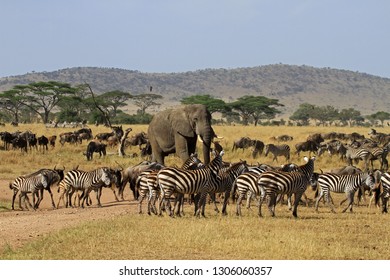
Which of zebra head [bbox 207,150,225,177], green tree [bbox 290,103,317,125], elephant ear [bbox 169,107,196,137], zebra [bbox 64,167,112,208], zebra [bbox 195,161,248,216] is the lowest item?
green tree [bbox 290,103,317,125]

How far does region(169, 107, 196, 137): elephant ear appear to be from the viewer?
20933 mm

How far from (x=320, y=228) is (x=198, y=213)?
9.22ft

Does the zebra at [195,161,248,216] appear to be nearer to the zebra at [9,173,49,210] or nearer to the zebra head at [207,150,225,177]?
the zebra head at [207,150,225,177]

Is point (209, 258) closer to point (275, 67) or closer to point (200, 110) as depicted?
point (200, 110)

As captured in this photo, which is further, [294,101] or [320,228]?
[294,101]

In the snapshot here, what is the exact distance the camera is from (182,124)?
21141 millimetres

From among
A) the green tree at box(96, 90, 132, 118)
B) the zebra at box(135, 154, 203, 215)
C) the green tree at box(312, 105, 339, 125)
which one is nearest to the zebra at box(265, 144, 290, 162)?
the zebra at box(135, 154, 203, 215)

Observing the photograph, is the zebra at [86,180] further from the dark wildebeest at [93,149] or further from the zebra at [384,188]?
the dark wildebeest at [93,149]

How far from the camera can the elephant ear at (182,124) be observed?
68.7ft

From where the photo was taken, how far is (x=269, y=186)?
14.8 meters

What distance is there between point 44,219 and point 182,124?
7278mm

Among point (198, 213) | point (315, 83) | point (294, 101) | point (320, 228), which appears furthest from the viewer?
point (315, 83)

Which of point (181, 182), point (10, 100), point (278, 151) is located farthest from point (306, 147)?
point (10, 100)

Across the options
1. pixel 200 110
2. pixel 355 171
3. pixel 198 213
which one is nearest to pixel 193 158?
pixel 198 213
